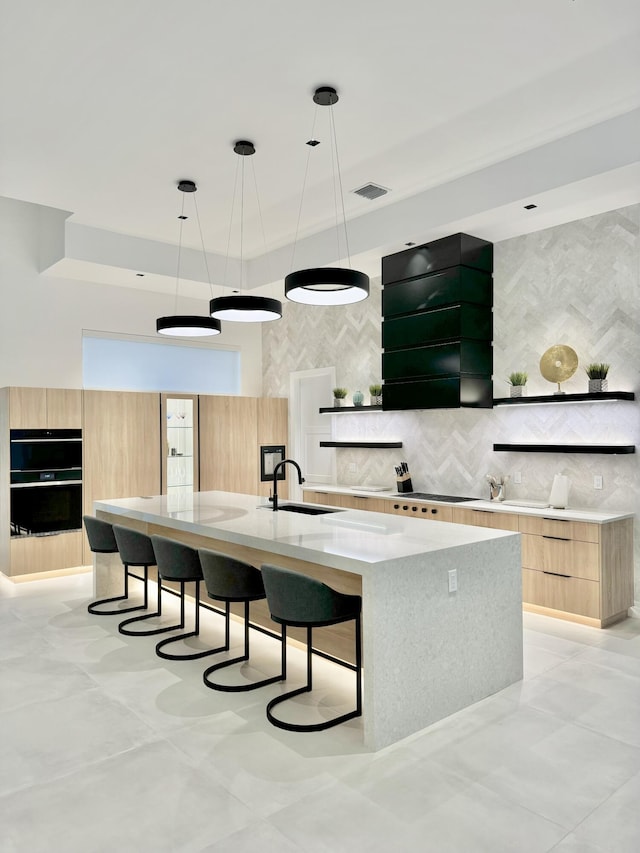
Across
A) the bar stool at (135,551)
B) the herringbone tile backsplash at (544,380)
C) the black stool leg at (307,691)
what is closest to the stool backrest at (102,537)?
the bar stool at (135,551)

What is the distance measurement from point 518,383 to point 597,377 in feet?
2.29

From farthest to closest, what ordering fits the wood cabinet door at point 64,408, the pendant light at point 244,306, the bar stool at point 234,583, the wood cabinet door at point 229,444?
1. the wood cabinet door at point 229,444
2. the wood cabinet door at point 64,408
3. the pendant light at point 244,306
4. the bar stool at point 234,583

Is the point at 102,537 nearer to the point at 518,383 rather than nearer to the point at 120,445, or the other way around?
the point at 120,445

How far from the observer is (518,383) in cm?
528

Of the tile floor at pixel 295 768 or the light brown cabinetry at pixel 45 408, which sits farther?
the light brown cabinetry at pixel 45 408

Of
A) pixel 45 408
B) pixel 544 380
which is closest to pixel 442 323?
pixel 544 380

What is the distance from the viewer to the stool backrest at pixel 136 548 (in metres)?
4.32

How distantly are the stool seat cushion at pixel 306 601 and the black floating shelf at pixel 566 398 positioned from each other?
2.68 m

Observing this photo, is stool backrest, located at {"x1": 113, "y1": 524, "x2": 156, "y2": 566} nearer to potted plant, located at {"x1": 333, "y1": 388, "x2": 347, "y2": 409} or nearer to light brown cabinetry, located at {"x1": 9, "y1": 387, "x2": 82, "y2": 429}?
light brown cabinetry, located at {"x1": 9, "y1": 387, "x2": 82, "y2": 429}

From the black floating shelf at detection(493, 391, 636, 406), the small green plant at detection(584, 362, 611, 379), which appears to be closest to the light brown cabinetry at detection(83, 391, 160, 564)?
the black floating shelf at detection(493, 391, 636, 406)

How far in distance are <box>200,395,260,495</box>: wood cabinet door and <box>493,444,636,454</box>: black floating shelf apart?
324 centimetres

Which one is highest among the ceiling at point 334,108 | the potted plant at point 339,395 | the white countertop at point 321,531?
the ceiling at point 334,108

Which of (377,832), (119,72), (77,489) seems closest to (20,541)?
(77,489)

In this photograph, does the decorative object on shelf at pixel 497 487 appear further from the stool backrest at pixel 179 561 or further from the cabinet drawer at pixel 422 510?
the stool backrest at pixel 179 561
